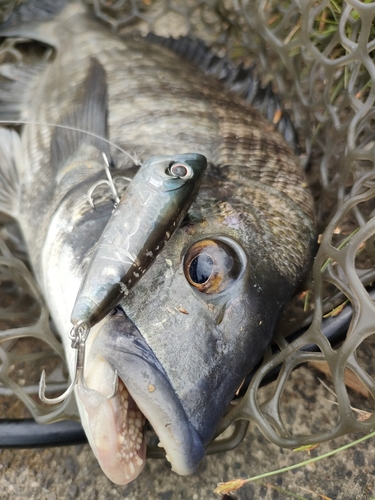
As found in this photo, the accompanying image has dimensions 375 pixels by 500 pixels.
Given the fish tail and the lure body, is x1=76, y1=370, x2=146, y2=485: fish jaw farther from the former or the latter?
the fish tail

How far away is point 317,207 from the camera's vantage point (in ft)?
A: 6.57

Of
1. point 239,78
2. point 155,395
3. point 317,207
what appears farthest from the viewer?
point 239,78

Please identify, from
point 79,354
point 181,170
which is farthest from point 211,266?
point 79,354

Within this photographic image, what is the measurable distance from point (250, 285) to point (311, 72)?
113cm

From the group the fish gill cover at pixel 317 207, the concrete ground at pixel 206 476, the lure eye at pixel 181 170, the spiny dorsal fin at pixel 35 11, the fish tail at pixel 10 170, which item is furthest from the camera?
the spiny dorsal fin at pixel 35 11

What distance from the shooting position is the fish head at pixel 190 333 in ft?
3.53

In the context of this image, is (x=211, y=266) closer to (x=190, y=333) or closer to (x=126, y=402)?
(x=190, y=333)

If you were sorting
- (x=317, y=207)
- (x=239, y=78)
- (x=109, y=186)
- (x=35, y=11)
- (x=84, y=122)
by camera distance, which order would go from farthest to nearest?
(x=35, y=11) < (x=239, y=78) < (x=317, y=207) < (x=84, y=122) < (x=109, y=186)

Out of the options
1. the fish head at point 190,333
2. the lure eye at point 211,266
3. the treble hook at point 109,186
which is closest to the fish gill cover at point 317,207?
the fish head at point 190,333

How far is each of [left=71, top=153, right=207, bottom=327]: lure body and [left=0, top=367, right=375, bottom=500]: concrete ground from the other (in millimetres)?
900

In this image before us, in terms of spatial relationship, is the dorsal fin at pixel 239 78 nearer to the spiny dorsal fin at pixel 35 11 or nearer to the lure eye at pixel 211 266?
the spiny dorsal fin at pixel 35 11

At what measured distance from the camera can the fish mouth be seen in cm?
107

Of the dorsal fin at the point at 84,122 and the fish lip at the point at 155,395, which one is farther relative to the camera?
the dorsal fin at the point at 84,122

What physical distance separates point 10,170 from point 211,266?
130 centimetres
